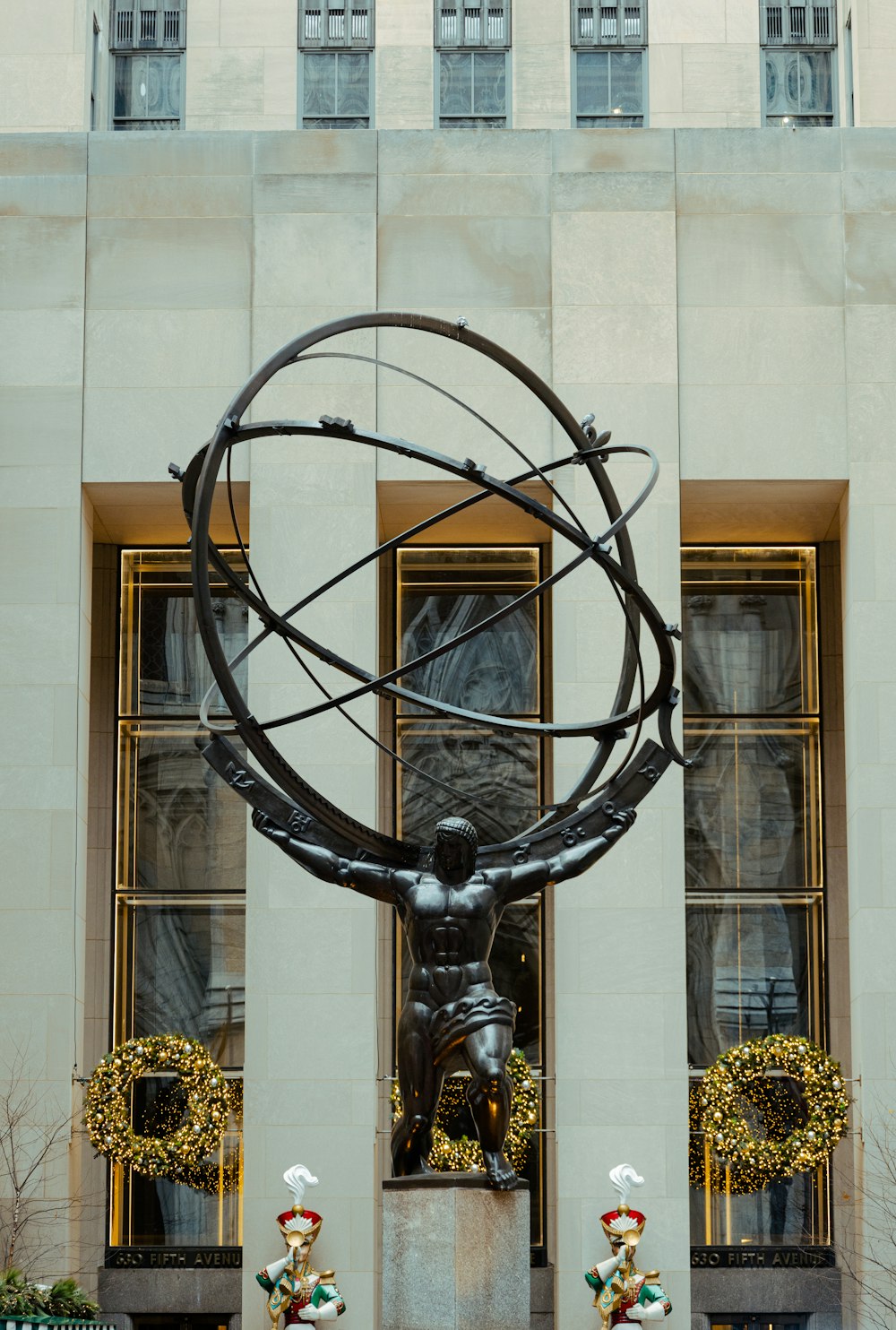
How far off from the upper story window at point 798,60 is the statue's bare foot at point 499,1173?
1789 centimetres

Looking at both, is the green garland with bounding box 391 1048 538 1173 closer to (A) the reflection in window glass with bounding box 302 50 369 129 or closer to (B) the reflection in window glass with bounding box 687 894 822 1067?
(B) the reflection in window glass with bounding box 687 894 822 1067

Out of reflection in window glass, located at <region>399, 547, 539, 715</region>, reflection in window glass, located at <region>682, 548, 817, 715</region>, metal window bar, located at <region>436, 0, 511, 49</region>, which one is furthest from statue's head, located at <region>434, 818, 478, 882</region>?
metal window bar, located at <region>436, 0, 511, 49</region>

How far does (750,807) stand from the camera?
26047mm

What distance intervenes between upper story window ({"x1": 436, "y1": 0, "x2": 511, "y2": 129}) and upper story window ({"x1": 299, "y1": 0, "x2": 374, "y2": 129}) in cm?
100

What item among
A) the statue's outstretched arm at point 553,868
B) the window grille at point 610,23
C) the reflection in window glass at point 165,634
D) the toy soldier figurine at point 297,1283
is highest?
the window grille at point 610,23

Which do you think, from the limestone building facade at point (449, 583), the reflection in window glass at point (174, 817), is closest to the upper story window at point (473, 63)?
the limestone building facade at point (449, 583)

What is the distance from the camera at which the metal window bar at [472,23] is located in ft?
92.5

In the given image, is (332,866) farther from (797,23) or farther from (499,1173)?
(797,23)

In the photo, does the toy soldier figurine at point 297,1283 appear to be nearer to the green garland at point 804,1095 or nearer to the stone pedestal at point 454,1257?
the green garland at point 804,1095

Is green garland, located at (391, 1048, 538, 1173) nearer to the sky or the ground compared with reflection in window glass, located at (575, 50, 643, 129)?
nearer to the ground

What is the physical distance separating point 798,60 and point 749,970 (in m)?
12.1

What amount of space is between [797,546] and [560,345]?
455 centimetres

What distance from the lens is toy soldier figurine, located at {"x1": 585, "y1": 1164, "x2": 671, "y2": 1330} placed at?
2139 cm

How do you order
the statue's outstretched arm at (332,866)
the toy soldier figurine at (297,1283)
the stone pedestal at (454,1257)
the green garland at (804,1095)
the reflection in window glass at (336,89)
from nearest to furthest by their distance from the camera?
the stone pedestal at (454,1257) → the statue's outstretched arm at (332,866) → the toy soldier figurine at (297,1283) → the green garland at (804,1095) → the reflection in window glass at (336,89)
